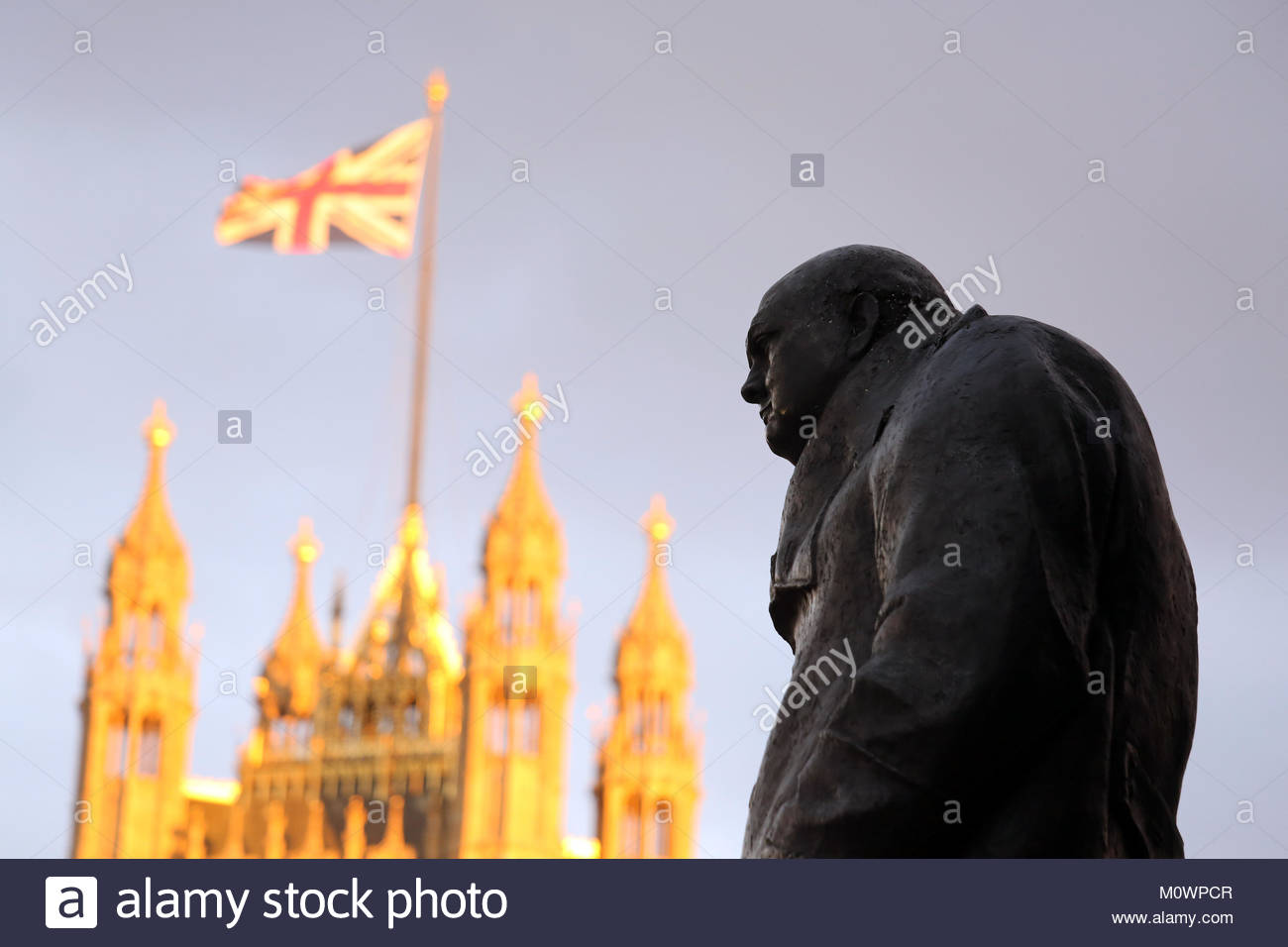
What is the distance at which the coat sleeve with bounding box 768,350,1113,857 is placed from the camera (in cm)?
395

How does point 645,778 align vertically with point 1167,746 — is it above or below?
above

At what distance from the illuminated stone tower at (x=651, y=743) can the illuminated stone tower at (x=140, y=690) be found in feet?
33.8

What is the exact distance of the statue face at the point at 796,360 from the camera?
15.5ft

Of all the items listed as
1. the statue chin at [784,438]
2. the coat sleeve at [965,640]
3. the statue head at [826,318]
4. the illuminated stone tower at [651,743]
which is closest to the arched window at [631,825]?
the illuminated stone tower at [651,743]

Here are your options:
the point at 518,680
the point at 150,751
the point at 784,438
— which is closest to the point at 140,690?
the point at 150,751

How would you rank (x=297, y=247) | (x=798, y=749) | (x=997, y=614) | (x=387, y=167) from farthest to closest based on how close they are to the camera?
(x=387, y=167) < (x=297, y=247) < (x=798, y=749) < (x=997, y=614)

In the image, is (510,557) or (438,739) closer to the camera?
(510,557)

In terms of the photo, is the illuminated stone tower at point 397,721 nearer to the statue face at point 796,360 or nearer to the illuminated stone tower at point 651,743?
the illuminated stone tower at point 651,743

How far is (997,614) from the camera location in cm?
399

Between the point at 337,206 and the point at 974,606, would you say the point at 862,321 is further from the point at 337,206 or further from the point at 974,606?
the point at 337,206

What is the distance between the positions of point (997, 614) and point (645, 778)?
4817 centimetres
